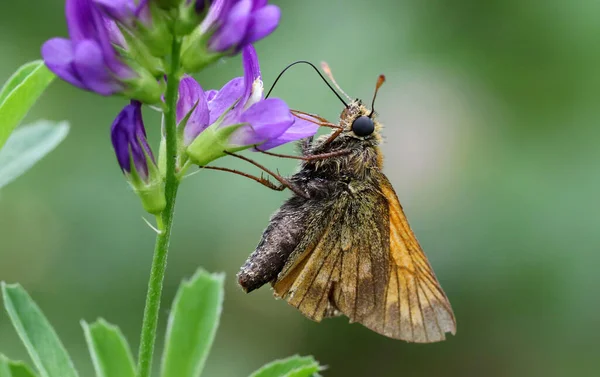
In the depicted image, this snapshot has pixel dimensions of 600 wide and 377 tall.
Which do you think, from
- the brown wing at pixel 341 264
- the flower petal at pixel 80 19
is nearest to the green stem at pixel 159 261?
the flower petal at pixel 80 19

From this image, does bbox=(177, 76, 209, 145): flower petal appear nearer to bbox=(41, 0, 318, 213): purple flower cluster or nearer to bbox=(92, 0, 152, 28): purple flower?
bbox=(41, 0, 318, 213): purple flower cluster

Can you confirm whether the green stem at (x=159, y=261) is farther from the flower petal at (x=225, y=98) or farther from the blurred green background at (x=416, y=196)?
the blurred green background at (x=416, y=196)

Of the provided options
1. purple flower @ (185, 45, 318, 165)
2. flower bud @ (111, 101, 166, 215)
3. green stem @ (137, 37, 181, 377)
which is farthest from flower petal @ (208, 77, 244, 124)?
green stem @ (137, 37, 181, 377)

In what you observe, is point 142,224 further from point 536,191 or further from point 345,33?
point 536,191

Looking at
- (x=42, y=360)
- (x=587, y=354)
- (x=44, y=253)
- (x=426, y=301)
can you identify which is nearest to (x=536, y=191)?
(x=587, y=354)

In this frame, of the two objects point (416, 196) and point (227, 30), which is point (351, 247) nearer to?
point (227, 30)
